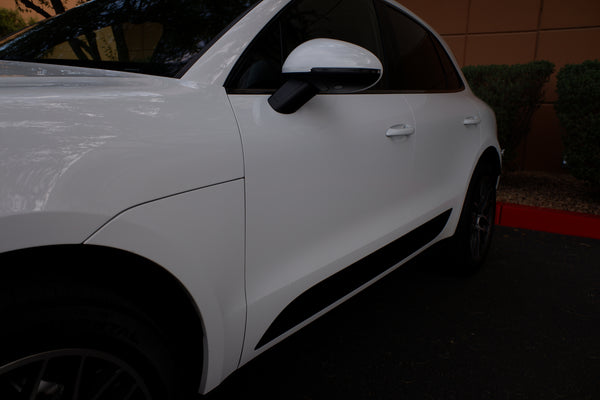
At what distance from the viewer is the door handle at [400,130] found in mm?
1932

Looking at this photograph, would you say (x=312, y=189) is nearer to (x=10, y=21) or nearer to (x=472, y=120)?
(x=472, y=120)

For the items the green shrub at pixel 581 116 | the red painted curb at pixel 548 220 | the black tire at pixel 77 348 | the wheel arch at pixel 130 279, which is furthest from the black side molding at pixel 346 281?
the green shrub at pixel 581 116

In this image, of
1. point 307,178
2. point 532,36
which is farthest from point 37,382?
point 532,36

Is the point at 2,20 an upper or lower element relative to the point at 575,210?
upper

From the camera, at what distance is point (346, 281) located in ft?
5.89

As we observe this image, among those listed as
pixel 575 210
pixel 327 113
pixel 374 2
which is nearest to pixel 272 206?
pixel 327 113

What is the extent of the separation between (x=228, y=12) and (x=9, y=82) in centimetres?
76

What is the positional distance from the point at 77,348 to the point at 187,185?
1.40ft

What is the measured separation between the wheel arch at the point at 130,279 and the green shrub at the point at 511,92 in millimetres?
4639

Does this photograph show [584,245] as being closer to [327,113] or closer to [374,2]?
[374,2]

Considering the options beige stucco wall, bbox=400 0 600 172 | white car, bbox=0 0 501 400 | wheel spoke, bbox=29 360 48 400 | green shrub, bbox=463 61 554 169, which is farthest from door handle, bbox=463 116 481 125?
beige stucco wall, bbox=400 0 600 172

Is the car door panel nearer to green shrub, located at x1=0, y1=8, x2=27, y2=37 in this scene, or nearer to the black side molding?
the black side molding

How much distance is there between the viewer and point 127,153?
1.03 m

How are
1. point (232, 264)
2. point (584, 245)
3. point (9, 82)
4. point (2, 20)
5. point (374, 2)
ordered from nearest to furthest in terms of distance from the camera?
point (9, 82) < point (232, 264) < point (374, 2) < point (584, 245) < point (2, 20)
